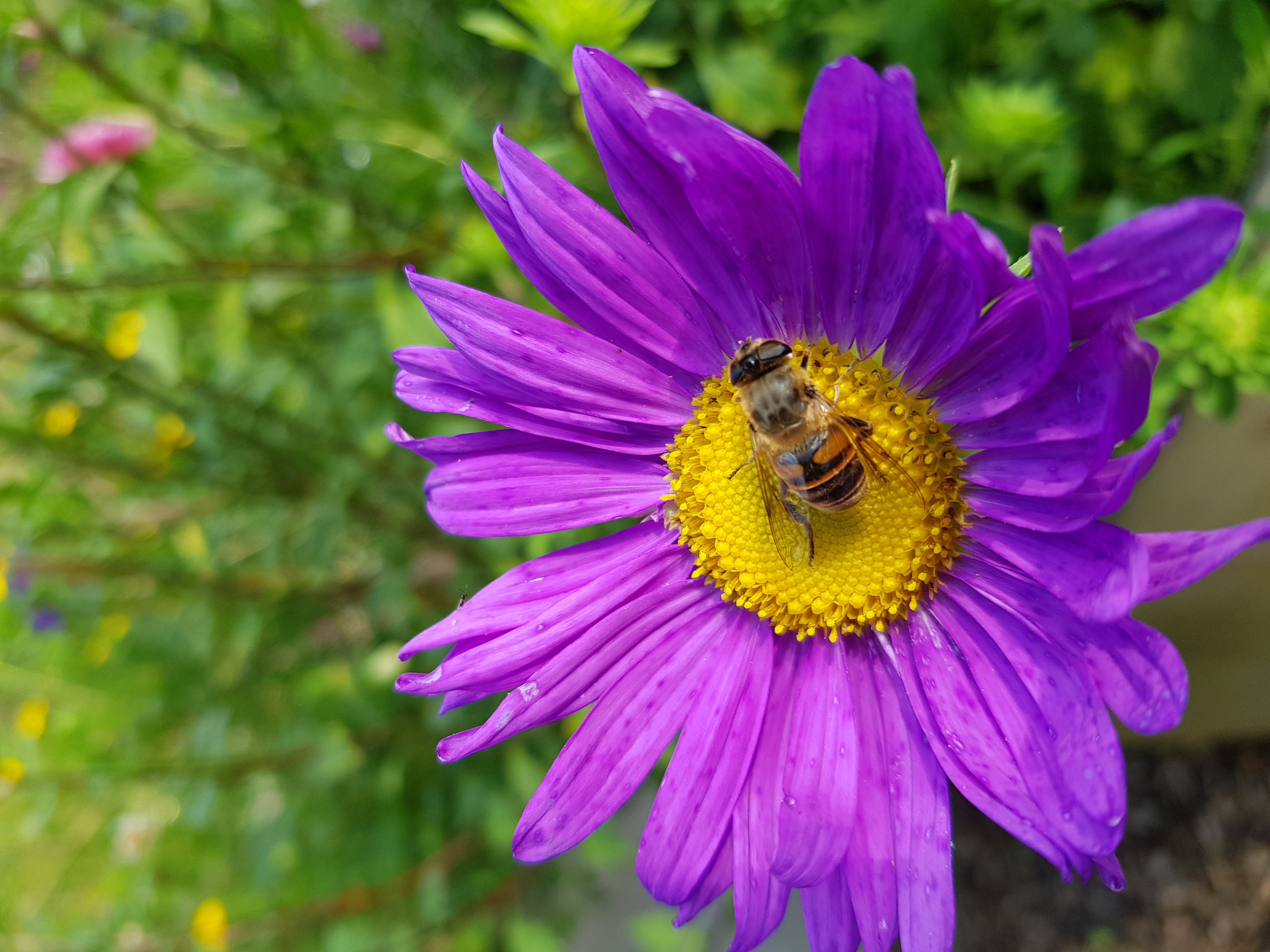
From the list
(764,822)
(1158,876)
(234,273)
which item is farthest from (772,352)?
(1158,876)

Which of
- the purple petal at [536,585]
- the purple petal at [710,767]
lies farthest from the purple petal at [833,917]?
the purple petal at [536,585]

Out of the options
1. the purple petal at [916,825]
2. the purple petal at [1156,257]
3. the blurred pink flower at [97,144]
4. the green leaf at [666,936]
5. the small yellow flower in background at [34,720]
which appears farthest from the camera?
the small yellow flower in background at [34,720]

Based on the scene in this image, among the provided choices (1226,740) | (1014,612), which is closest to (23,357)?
(1014,612)

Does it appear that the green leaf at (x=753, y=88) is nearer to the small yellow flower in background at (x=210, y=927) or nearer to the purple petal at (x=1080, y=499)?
the purple petal at (x=1080, y=499)

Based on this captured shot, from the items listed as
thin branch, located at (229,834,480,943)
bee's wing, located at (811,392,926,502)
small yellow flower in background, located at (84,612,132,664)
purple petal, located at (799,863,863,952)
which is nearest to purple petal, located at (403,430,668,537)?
bee's wing, located at (811,392,926,502)

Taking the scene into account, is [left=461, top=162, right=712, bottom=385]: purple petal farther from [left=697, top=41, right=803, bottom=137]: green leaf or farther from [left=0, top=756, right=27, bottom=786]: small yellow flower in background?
[left=0, top=756, right=27, bottom=786]: small yellow flower in background

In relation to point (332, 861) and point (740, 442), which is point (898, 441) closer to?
point (740, 442)
